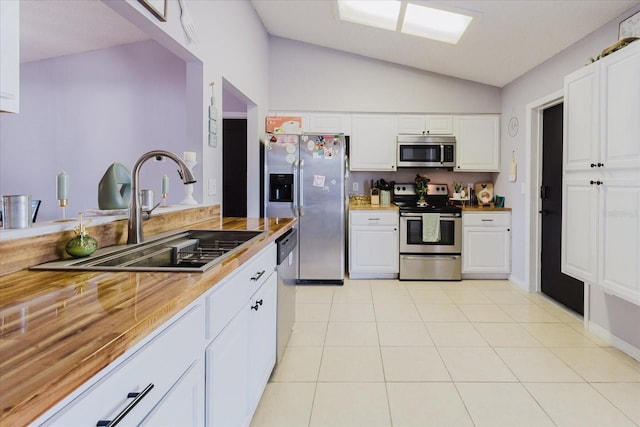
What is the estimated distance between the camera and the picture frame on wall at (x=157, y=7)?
182 centimetres

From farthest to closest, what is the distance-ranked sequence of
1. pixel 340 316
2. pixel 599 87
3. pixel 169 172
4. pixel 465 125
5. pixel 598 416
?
pixel 465 125 < pixel 169 172 < pixel 340 316 < pixel 599 87 < pixel 598 416

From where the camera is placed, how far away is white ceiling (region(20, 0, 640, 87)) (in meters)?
2.81

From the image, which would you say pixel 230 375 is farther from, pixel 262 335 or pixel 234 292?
pixel 262 335

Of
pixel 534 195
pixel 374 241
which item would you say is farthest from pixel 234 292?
pixel 534 195

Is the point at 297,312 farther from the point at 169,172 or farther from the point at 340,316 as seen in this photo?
the point at 169,172

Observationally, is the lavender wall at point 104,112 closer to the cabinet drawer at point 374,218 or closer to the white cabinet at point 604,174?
the cabinet drawer at point 374,218

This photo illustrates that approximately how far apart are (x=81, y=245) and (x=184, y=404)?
0.69 metres

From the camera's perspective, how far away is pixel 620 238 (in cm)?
216

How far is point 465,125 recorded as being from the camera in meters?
4.67

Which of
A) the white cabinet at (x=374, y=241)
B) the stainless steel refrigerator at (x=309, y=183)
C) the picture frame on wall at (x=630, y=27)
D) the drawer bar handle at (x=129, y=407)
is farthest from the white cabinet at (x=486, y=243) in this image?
the drawer bar handle at (x=129, y=407)

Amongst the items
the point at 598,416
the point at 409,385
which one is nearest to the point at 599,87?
the point at 598,416

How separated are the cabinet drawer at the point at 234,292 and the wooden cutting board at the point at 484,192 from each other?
366 cm

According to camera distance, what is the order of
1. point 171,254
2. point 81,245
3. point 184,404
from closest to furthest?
point 184,404, point 81,245, point 171,254

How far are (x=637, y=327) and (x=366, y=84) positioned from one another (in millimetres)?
3605
